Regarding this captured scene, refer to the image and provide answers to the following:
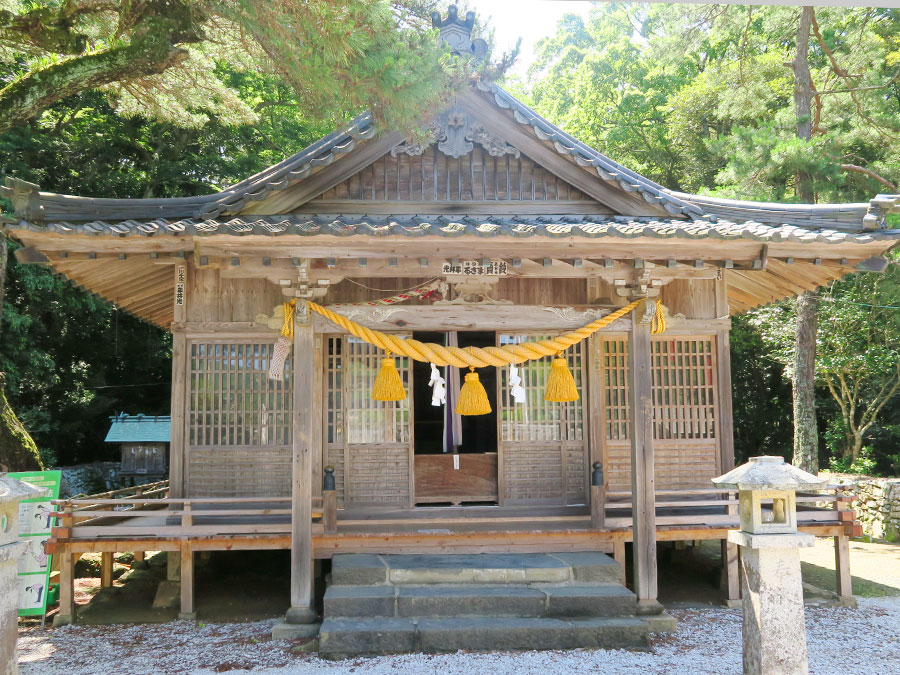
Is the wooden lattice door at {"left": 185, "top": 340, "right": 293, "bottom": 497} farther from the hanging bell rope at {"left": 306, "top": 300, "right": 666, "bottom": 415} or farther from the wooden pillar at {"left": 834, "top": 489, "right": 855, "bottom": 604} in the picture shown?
the wooden pillar at {"left": 834, "top": 489, "right": 855, "bottom": 604}

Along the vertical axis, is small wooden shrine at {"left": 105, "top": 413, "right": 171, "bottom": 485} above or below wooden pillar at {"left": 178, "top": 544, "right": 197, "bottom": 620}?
above

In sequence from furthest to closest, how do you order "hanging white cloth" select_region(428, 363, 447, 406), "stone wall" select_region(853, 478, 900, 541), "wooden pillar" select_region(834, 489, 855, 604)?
1. "stone wall" select_region(853, 478, 900, 541)
2. "hanging white cloth" select_region(428, 363, 447, 406)
3. "wooden pillar" select_region(834, 489, 855, 604)

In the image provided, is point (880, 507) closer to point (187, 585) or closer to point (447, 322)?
point (447, 322)

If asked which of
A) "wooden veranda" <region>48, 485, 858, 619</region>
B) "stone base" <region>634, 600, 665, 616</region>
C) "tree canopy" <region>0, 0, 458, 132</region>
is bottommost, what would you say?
"stone base" <region>634, 600, 665, 616</region>

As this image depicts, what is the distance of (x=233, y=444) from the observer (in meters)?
8.80

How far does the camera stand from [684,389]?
9398mm

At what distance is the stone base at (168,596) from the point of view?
28.0ft

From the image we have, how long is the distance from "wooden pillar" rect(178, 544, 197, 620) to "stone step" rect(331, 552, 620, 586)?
1858 mm

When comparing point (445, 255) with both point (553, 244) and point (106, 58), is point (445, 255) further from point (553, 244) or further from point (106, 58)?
point (106, 58)

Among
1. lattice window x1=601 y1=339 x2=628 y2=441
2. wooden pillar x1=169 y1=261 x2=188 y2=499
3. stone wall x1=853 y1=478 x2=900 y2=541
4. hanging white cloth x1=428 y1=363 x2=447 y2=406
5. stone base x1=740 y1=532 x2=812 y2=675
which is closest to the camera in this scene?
stone base x1=740 y1=532 x2=812 y2=675

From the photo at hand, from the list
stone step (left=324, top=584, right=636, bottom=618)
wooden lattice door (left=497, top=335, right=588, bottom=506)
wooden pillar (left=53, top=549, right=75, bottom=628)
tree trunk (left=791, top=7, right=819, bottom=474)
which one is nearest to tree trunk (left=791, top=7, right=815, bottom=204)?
tree trunk (left=791, top=7, right=819, bottom=474)

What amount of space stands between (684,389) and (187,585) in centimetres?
670

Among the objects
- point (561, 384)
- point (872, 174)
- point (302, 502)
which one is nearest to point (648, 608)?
point (561, 384)

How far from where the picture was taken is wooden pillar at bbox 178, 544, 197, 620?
8.06 metres
